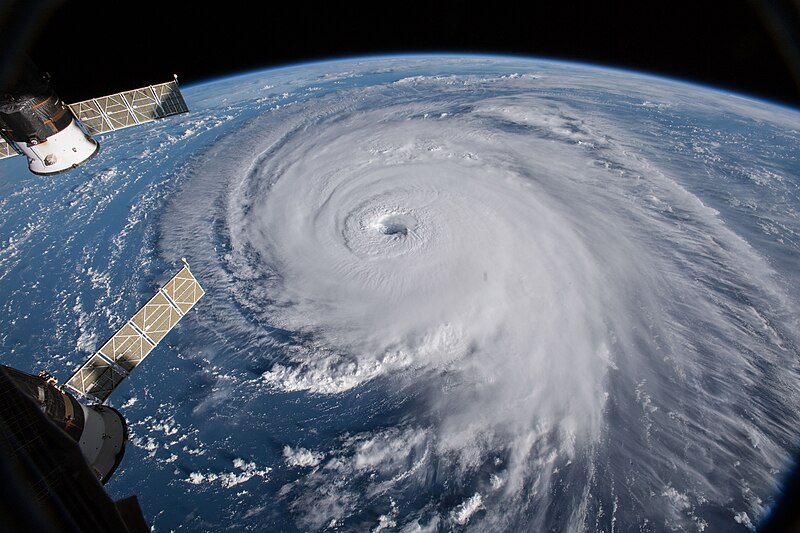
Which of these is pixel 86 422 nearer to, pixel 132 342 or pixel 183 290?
pixel 132 342

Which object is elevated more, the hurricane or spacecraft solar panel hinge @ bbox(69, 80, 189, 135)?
spacecraft solar panel hinge @ bbox(69, 80, 189, 135)

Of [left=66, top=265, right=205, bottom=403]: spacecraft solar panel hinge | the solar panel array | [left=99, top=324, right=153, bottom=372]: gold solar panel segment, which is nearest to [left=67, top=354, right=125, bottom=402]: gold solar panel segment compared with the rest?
[left=66, top=265, right=205, bottom=403]: spacecraft solar panel hinge

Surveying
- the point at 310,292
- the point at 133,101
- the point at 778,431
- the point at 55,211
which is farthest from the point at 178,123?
the point at 778,431

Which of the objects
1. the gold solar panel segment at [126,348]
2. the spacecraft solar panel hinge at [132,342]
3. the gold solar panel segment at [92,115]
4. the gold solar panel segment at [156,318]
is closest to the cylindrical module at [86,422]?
the spacecraft solar panel hinge at [132,342]

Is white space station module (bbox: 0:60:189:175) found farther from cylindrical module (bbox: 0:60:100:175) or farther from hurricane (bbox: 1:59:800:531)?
hurricane (bbox: 1:59:800:531)

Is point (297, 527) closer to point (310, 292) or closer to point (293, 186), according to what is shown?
point (310, 292)

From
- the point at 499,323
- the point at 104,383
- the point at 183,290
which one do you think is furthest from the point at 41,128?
the point at 499,323

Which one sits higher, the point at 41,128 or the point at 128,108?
the point at 41,128
